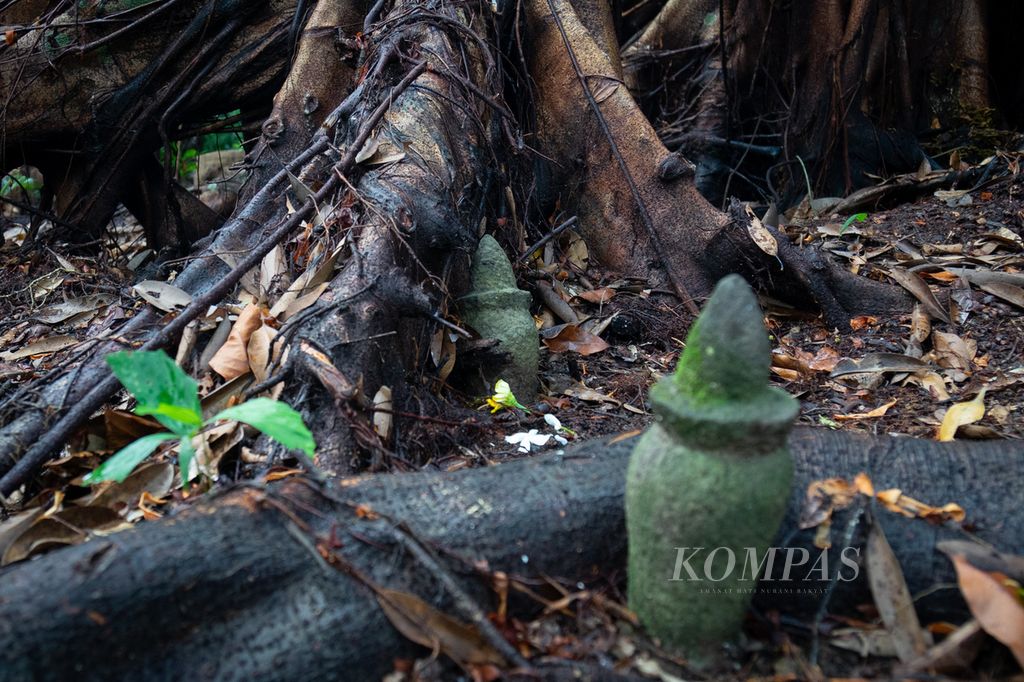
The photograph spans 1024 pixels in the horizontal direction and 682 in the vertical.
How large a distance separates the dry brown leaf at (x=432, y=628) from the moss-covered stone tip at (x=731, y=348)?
1.91 ft

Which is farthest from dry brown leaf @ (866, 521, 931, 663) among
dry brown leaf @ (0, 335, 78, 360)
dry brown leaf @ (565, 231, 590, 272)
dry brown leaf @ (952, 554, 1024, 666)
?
dry brown leaf @ (0, 335, 78, 360)

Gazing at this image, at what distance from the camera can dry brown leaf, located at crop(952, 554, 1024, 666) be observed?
1.40 m

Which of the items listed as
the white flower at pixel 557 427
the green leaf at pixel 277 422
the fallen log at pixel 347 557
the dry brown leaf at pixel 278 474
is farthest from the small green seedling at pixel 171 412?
the white flower at pixel 557 427

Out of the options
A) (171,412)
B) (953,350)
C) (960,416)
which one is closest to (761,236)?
(953,350)

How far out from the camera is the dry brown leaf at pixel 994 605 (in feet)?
4.60

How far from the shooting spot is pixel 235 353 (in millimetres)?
2322

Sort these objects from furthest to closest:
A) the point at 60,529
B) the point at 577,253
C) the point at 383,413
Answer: the point at 577,253
the point at 383,413
the point at 60,529

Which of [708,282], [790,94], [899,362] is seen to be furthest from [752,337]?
[790,94]

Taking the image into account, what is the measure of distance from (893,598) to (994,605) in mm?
197

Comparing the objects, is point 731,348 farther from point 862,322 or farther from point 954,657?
point 862,322

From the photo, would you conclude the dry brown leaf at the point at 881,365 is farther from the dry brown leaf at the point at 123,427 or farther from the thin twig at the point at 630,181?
the dry brown leaf at the point at 123,427

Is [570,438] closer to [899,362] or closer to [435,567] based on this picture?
[435,567]

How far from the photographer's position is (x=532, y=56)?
4.09 metres

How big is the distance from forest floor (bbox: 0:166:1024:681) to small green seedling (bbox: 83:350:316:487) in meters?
0.41
